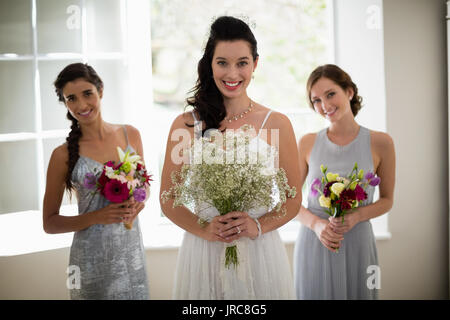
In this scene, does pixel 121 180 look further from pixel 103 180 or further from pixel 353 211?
pixel 353 211

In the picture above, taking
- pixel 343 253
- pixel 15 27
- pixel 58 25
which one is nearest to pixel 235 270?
pixel 343 253

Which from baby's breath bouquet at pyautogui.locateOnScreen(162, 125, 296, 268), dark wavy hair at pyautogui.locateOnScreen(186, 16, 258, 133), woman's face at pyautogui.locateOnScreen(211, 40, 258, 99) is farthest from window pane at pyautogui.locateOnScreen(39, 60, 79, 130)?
baby's breath bouquet at pyautogui.locateOnScreen(162, 125, 296, 268)

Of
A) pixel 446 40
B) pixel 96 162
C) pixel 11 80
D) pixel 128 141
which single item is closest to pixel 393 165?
pixel 446 40

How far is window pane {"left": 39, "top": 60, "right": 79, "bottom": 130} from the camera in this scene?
2.60 m

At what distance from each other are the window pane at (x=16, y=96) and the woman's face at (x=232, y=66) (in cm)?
147

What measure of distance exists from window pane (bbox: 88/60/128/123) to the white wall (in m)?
1.02

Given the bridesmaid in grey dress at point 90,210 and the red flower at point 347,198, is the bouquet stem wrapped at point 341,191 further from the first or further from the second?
the bridesmaid in grey dress at point 90,210

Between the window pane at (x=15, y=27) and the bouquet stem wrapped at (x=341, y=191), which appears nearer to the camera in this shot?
the bouquet stem wrapped at (x=341, y=191)

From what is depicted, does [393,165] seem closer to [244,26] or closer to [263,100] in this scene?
[244,26]

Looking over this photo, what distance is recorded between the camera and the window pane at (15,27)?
253cm

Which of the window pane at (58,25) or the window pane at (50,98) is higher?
the window pane at (58,25)

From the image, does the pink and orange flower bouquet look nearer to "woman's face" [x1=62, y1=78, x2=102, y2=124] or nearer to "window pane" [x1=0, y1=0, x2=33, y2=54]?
"woman's face" [x1=62, y1=78, x2=102, y2=124]

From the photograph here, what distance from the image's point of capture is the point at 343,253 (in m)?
2.19

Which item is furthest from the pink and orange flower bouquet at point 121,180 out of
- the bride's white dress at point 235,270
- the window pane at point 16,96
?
the window pane at point 16,96
